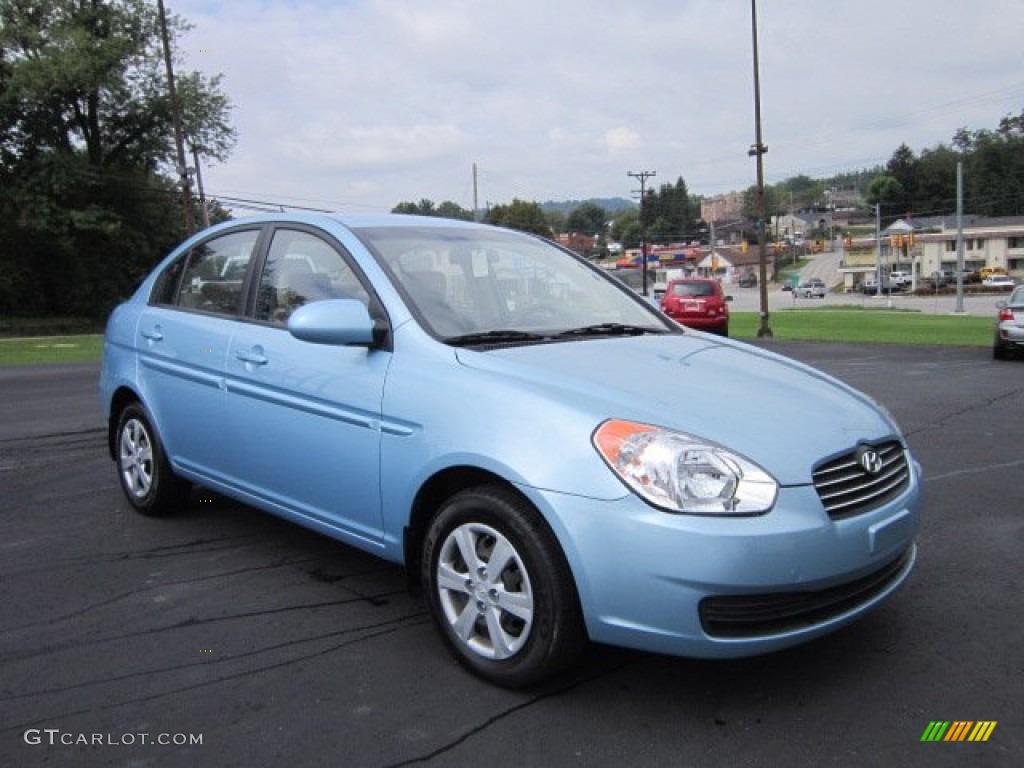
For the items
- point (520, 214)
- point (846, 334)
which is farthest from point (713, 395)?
point (520, 214)

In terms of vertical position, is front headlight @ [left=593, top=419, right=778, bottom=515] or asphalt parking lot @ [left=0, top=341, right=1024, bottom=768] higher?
front headlight @ [left=593, top=419, right=778, bottom=515]

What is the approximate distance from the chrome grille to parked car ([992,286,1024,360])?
46.5ft

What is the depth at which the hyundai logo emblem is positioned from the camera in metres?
2.92

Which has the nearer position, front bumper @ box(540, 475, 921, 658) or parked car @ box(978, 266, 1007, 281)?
front bumper @ box(540, 475, 921, 658)

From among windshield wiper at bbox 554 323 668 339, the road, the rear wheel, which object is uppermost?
windshield wiper at bbox 554 323 668 339

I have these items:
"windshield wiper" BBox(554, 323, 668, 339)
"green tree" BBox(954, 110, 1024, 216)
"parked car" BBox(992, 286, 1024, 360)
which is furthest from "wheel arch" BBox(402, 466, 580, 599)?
"green tree" BBox(954, 110, 1024, 216)

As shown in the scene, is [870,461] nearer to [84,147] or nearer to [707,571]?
[707,571]

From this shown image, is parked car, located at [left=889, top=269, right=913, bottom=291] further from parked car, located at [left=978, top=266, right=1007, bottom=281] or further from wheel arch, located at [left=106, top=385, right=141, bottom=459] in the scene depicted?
wheel arch, located at [left=106, top=385, right=141, bottom=459]

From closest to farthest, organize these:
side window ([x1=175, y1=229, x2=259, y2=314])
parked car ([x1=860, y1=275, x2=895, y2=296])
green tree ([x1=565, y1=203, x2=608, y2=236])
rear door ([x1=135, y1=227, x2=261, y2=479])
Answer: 1. rear door ([x1=135, y1=227, x2=261, y2=479])
2. side window ([x1=175, y1=229, x2=259, y2=314])
3. parked car ([x1=860, y1=275, x2=895, y2=296])
4. green tree ([x1=565, y1=203, x2=608, y2=236])

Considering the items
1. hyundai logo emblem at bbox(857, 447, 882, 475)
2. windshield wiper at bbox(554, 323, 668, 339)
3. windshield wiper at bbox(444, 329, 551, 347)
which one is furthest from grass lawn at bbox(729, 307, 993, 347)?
windshield wiper at bbox(444, 329, 551, 347)

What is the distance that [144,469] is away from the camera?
499cm

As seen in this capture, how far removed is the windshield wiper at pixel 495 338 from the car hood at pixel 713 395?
0.11 m

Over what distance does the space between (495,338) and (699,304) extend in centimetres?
1969

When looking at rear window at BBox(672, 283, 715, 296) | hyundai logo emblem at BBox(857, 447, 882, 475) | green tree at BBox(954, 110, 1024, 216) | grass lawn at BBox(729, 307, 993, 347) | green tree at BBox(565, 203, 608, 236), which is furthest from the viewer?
green tree at BBox(565, 203, 608, 236)
